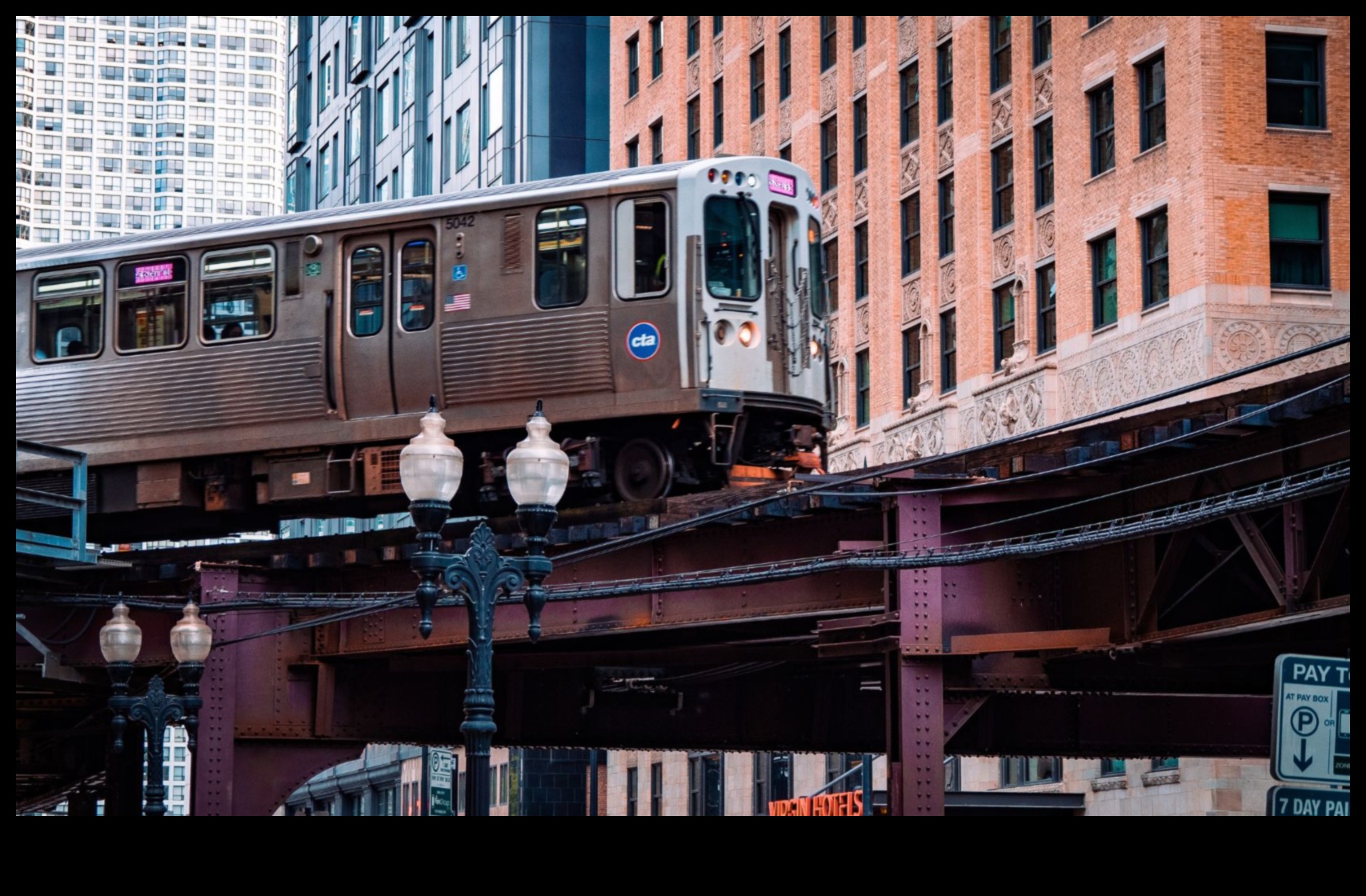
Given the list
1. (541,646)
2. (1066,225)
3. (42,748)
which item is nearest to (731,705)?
(541,646)

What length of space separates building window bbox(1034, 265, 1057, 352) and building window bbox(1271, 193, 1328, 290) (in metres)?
5.27

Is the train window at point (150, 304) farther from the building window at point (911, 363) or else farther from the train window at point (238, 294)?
the building window at point (911, 363)

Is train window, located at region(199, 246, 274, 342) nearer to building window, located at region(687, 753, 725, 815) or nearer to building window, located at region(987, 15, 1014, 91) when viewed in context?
building window, located at region(987, 15, 1014, 91)

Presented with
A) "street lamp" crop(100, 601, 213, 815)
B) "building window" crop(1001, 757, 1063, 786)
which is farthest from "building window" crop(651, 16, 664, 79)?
"street lamp" crop(100, 601, 213, 815)

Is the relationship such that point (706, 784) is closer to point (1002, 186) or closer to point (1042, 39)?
point (1002, 186)

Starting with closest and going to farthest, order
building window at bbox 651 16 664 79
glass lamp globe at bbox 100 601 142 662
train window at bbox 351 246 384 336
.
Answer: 1. glass lamp globe at bbox 100 601 142 662
2. train window at bbox 351 246 384 336
3. building window at bbox 651 16 664 79

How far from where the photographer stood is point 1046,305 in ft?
147

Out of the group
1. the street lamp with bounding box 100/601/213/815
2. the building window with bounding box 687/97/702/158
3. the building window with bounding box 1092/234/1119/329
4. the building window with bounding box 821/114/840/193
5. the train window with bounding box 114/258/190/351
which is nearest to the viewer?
the street lamp with bounding box 100/601/213/815

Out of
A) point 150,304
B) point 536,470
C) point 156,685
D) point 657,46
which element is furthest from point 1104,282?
point 536,470

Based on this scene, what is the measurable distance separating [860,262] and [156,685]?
29067mm

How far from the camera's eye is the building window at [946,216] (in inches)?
1896

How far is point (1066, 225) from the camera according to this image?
43.7 metres

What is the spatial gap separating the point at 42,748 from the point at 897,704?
22.3 meters

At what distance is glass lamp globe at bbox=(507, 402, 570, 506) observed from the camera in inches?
623
